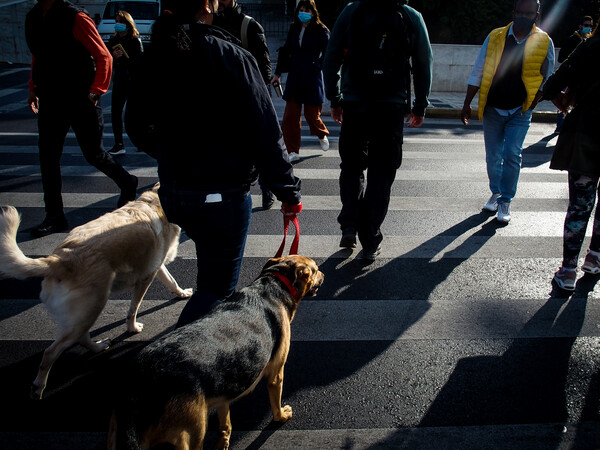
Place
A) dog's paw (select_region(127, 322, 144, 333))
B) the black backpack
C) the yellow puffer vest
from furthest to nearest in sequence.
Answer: the yellow puffer vest → the black backpack → dog's paw (select_region(127, 322, 144, 333))

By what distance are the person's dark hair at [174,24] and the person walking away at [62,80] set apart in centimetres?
267

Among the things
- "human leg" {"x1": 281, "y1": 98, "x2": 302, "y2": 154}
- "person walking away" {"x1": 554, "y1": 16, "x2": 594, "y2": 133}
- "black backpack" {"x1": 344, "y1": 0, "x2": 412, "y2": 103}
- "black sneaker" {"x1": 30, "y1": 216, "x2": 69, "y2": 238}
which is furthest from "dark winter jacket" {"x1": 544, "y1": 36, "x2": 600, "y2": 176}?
"person walking away" {"x1": 554, "y1": 16, "x2": 594, "y2": 133}

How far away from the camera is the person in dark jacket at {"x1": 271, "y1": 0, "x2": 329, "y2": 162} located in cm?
669

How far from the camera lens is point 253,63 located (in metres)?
2.15

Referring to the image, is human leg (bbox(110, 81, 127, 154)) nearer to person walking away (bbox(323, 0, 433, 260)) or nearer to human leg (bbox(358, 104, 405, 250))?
person walking away (bbox(323, 0, 433, 260))

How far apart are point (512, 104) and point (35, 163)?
6287mm

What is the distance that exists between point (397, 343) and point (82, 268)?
2029 millimetres

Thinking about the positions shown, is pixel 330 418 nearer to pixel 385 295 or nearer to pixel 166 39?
pixel 385 295

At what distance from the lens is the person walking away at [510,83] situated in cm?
473

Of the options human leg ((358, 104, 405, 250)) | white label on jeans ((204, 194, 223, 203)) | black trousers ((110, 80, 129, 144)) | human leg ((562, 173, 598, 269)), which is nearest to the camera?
white label on jeans ((204, 194, 223, 203))

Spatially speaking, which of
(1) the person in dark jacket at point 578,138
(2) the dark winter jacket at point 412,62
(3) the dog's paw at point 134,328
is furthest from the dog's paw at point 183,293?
(1) the person in dark jacket at point 578,138

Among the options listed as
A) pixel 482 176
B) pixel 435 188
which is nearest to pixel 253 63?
pixel 435 188

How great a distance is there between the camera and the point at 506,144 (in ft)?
16.6

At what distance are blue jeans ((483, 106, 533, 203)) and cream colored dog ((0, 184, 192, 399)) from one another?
3795 mm
